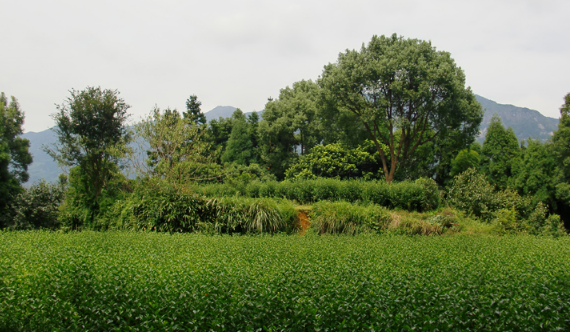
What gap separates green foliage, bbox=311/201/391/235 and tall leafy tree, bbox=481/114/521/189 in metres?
21.1

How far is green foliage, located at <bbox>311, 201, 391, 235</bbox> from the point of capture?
902 centimetres

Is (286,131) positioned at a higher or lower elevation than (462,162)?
higher

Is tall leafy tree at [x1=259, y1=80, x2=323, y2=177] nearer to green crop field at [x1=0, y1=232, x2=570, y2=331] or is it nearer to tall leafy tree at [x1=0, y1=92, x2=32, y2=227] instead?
tall leafy tree at [x1=0, y1=92, x2=32, y2=227]

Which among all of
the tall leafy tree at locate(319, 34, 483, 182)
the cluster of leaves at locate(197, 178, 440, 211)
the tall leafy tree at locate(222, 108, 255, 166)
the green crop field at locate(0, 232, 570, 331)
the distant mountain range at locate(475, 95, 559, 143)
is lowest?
the green crop field at locate(0, 232, 570, 331)

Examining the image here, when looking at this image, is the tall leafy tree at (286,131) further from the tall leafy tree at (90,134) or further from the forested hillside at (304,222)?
the tall leafy tree at (90,134)

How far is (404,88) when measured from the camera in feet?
58.1

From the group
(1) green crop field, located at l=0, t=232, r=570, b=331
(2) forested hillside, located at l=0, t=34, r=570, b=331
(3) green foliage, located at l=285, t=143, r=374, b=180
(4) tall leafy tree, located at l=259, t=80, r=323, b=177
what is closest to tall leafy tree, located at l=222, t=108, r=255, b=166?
(2) forested hillside, located at l=0, t=34, r=570, b=331

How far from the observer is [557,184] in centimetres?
2198

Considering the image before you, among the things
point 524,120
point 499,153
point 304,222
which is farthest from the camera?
point 524,120

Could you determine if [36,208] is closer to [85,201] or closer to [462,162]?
[85,201]

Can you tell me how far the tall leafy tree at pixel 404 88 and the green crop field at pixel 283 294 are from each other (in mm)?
15122

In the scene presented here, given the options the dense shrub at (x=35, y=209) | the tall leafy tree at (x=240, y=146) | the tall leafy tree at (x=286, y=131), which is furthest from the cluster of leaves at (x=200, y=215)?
the tall leafy tree at (x=240, y=146)

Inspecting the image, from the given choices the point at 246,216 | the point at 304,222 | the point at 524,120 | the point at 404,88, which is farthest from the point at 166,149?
the point at 524,120

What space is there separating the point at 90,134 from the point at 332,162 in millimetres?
13746
